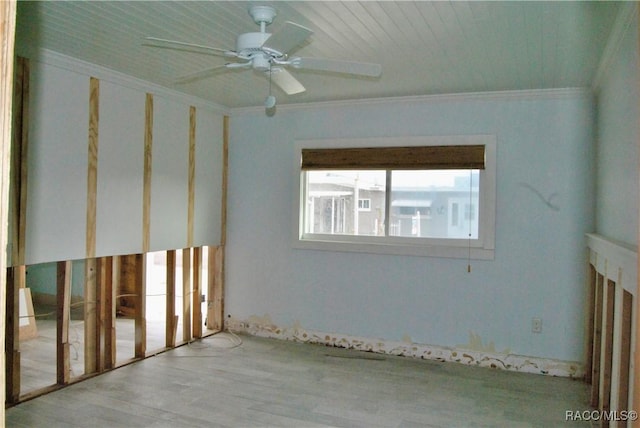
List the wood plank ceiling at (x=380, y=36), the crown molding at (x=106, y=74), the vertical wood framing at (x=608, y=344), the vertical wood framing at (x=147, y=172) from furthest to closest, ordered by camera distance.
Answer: the vertical wood framing at (x=147, y=172), the crown molding at (x=106, y=74), the vertical wood framing at (x=608, y=344), the wood plank ceiling at (x=380, y=36)

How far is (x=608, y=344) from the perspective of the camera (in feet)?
8.87

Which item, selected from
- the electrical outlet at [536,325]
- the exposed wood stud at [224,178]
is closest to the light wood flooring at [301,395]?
the electrical outlet at [536,325]

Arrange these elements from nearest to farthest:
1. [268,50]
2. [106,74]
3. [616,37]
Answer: [268,50]
[616,37]
[106,74]

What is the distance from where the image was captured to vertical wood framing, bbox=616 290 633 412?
2.17m

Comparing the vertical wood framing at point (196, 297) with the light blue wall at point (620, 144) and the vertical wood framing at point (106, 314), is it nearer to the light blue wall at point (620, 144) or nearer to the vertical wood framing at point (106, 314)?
the vertical wood framing at point (106, 314)

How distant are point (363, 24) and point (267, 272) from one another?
302 centimetres

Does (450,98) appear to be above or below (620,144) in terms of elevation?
above

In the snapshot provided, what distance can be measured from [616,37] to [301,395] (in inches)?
120

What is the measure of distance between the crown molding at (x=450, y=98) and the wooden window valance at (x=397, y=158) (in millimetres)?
433

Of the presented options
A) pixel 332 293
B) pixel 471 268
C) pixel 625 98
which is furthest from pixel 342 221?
pixel 625 98

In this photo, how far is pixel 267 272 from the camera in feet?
16.8

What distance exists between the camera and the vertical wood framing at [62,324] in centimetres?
361

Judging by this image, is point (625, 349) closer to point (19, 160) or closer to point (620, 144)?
→ point (620, 144)

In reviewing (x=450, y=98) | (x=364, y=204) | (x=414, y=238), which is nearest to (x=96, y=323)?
(x=364, y=204)
